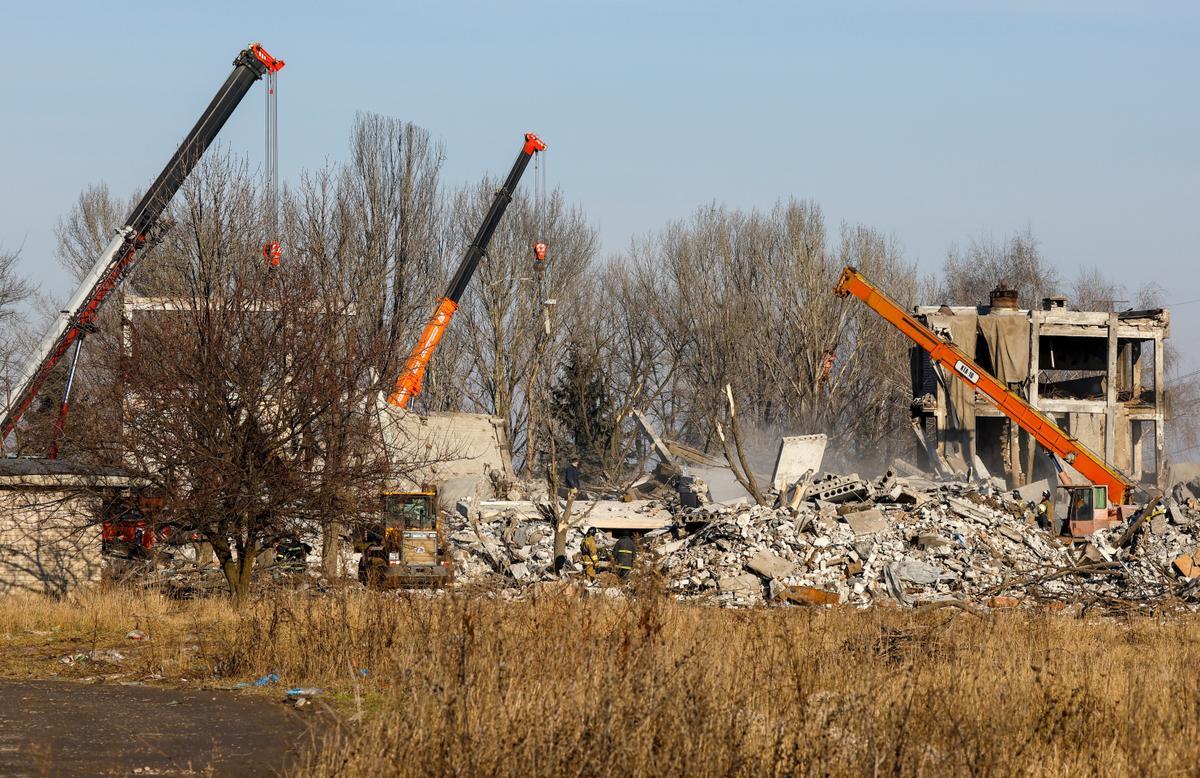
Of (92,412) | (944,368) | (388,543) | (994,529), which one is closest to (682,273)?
(944,368)

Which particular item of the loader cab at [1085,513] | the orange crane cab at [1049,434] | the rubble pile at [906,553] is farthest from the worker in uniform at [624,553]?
the orange crane cab at [1049,434]

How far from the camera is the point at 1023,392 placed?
35.6m

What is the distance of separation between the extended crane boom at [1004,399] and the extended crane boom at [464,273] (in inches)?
392

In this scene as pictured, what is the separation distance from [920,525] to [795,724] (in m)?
17.5

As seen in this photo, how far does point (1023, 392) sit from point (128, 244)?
2284 centimetres

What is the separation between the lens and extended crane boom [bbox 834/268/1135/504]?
97.7ft

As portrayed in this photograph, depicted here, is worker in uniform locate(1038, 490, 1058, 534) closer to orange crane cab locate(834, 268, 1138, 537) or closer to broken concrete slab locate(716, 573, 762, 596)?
orange crane cab locate(834, 268, 1138, 537)

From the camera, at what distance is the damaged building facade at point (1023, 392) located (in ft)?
116

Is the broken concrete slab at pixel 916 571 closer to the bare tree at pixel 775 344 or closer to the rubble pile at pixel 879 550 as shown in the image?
the rubble pile at pixel 879 550

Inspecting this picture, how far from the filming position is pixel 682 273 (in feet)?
178

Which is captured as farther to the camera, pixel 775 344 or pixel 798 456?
pixel 775 344

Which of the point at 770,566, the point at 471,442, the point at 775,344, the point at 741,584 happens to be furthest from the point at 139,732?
the point at 775,344

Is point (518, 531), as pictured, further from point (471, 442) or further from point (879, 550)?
point (471, 442)

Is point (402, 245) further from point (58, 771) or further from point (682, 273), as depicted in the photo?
point (58, 771)
